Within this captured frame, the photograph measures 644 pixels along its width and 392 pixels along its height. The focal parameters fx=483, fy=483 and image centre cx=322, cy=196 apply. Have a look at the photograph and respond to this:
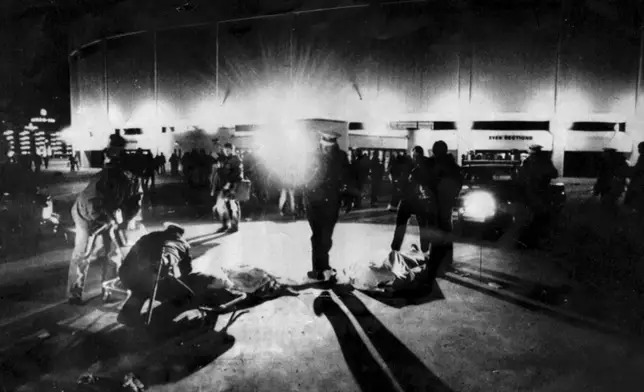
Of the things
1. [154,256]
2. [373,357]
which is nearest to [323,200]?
[154,256]

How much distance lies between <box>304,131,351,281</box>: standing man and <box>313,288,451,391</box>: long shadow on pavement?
1.18 m

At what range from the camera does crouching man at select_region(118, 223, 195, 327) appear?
16.9 feet

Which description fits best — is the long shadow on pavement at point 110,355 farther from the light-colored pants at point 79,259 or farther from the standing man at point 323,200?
the standing man at point 323,200

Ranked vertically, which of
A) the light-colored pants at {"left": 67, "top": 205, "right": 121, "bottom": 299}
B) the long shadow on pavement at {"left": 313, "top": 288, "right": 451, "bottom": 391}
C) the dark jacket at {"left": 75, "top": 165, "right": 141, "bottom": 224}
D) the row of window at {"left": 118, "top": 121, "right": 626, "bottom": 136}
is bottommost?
the long shadow on pavement at {"left": 313, "top": 288, "right": 451, "bottom": 391}

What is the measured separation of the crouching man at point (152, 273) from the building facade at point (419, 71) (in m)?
25.0

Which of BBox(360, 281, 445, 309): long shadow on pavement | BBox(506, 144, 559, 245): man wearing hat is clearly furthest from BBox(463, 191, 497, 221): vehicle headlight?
BBox(360, 281, 445, 309): long shadow on pavement

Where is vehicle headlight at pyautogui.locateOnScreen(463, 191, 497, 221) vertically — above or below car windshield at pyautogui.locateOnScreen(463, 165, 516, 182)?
below

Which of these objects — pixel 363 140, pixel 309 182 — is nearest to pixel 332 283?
pixel 309 182

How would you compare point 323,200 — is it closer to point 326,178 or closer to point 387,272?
point 326,178

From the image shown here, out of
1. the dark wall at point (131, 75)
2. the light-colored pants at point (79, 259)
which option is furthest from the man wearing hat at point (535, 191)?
the dark wall at point (131, 75)

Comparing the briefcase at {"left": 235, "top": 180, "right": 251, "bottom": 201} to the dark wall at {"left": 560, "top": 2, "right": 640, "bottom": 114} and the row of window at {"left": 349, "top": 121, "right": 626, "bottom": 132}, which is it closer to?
the row of window at {"left": 349, "top": 121, "right": 626, "bottom": 132}

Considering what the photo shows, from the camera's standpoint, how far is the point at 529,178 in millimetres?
10562

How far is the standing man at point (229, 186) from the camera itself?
1129 cm

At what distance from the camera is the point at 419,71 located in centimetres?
3178
